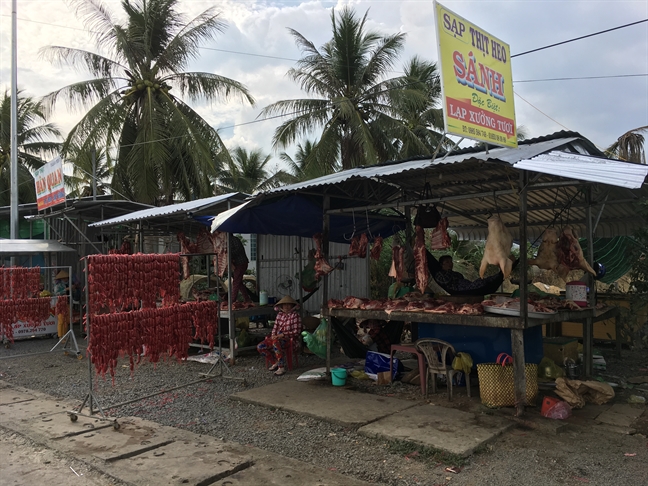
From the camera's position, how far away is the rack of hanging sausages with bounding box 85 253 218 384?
5.97 metres

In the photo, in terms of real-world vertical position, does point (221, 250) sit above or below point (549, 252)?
above

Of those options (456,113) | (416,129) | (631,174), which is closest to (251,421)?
(456,113)

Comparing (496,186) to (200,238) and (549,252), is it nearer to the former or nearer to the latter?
(549,252)

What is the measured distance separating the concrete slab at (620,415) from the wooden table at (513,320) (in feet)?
3.01

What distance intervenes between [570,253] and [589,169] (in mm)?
2048

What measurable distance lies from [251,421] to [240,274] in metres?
4.83

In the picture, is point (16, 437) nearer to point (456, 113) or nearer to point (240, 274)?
point (240, 274)

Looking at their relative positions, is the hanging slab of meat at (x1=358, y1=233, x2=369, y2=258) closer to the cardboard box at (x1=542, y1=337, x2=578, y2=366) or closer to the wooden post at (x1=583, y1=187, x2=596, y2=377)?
the cardboard box at (x1=542, y1=337, x2=578, y2=366)

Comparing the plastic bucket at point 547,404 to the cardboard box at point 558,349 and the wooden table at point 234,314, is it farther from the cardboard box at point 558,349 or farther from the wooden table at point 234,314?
the wooden table at point 234,314

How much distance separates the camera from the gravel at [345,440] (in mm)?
4418

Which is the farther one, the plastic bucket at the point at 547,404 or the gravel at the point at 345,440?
the plastic bucket at the point at 547,404

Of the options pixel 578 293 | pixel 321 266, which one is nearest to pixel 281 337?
pixel 321 266

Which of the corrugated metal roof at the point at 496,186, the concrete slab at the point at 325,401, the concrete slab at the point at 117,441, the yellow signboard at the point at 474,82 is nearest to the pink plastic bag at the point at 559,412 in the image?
the concrete slab at the point at 325,401

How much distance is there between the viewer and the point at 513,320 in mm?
5965
